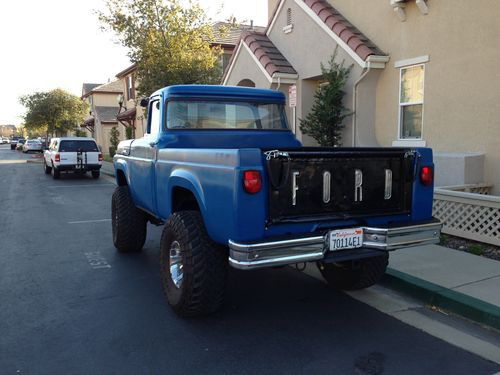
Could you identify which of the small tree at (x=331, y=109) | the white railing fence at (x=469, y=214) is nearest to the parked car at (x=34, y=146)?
the small tree at (x=331, y=109)

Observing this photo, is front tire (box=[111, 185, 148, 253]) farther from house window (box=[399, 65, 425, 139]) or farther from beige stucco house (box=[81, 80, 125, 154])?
beige stucco house (box=[81, 80, 125, 154])

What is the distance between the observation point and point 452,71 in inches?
323

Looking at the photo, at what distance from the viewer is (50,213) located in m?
10.5

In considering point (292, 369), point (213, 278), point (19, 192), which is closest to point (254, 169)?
point (213, 278)

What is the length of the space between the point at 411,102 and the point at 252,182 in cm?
695

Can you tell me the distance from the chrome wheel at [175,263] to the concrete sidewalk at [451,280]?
2379 millimetres

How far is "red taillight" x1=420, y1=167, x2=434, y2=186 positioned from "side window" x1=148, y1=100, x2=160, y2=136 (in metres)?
2.97

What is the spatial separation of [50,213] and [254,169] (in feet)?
28.2

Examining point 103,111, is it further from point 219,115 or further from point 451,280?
point 451,280

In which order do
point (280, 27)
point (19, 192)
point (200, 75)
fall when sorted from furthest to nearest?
point (200, 75) < point (19, 192) < point (280, 27)

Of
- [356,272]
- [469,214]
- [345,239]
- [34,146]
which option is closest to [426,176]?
[345,239]

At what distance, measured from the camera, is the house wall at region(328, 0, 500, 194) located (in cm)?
752

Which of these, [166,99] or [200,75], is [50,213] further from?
[200,75]

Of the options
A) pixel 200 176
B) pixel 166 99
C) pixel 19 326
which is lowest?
pixel 19 326
